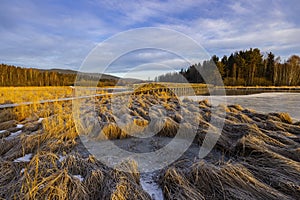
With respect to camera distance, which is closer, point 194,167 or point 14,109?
point 194,167

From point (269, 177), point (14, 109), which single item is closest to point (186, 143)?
point (269, 177)

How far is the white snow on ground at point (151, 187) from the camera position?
1904 millimetres

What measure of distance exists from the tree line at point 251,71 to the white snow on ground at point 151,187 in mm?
29560

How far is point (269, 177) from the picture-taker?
2021 millimetres

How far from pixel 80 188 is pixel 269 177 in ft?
6.65

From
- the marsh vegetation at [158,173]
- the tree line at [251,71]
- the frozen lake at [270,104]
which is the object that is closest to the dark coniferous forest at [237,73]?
the tree line at [251,71]

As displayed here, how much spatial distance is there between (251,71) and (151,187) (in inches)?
1553

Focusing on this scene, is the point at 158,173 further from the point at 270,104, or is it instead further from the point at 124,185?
the point at 270,104

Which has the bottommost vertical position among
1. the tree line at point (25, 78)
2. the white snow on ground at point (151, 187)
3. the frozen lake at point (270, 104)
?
the white snow on ground at point (151, 187)

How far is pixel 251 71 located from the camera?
116 feet

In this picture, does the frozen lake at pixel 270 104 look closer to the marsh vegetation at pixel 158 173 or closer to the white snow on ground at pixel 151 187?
the marsh vegetation at pixel 158 173

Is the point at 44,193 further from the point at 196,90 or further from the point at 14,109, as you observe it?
the point at 196,90

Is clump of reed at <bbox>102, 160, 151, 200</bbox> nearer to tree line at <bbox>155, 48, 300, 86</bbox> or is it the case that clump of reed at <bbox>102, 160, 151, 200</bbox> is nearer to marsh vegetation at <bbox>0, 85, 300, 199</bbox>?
marsh vegetation at <bbox>0, 85, 300, 199</bbox>

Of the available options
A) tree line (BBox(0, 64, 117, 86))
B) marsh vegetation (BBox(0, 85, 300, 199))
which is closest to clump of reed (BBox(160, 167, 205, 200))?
marsh vegetation (BBox(0, 85, 300, 199))
